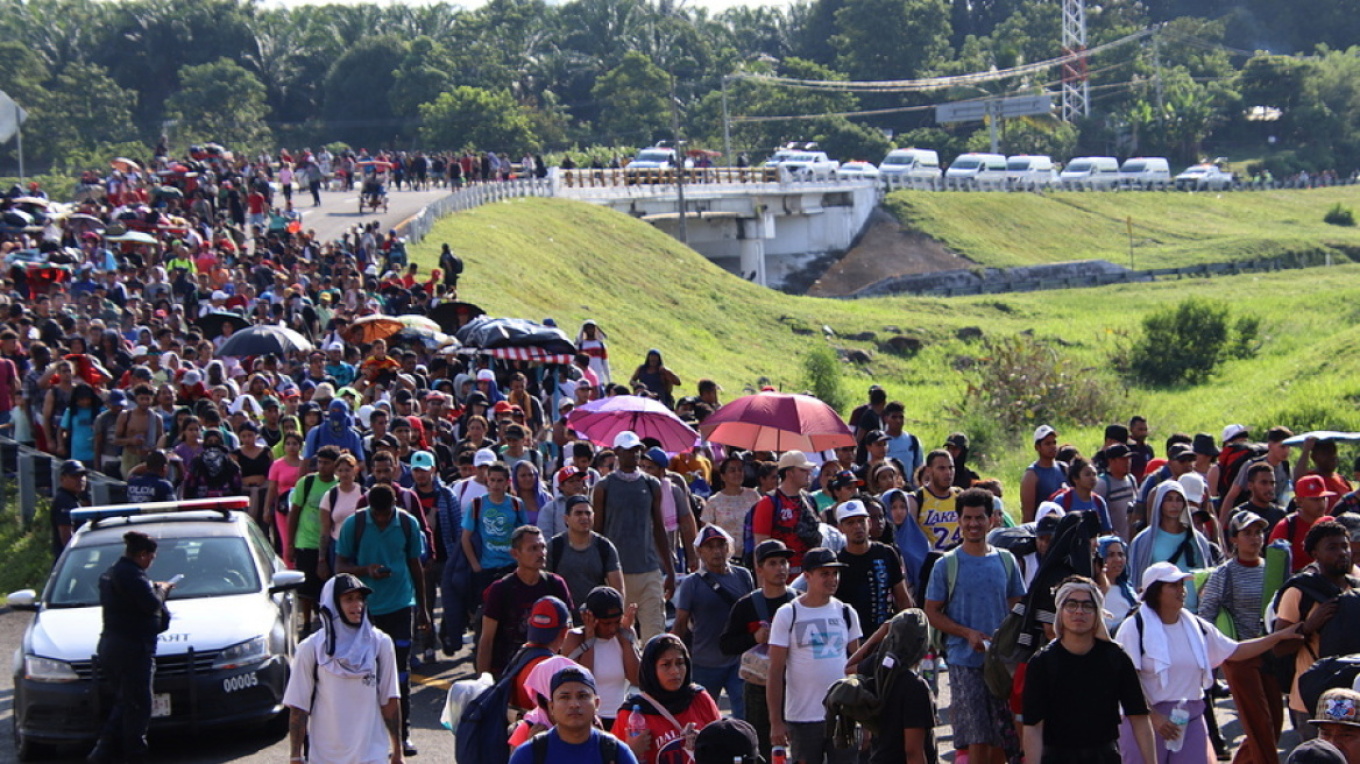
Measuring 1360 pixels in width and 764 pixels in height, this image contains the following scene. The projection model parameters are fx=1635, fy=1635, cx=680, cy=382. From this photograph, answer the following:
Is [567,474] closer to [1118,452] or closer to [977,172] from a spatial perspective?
[1118,452]

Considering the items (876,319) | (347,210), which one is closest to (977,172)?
(876,319)

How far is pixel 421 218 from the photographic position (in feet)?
140

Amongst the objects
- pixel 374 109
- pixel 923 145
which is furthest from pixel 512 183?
pixel 923 145

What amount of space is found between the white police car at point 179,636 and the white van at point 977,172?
2897 inches

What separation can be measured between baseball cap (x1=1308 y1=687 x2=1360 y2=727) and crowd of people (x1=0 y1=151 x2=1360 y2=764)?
0.01 m

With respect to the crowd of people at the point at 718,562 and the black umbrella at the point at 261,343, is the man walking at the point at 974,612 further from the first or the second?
the black umbrella at the point at 261,343

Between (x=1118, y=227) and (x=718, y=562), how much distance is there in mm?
75592

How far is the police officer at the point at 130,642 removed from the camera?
9.20 meters

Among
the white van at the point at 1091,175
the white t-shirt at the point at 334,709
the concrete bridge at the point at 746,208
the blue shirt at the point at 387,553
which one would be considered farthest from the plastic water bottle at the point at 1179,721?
the white van at the point at 1091,175

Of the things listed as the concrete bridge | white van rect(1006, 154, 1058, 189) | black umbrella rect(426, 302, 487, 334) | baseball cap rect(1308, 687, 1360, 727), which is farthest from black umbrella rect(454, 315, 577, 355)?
white van rect(1006, 154, 1058, 189)

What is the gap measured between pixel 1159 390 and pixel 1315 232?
46.3 metres

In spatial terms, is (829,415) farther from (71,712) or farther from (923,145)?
(923,145)

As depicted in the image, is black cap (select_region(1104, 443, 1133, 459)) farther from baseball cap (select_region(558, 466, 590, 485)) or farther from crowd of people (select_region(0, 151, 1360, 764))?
baseball cap (select_region(558, 466, 590, 485))

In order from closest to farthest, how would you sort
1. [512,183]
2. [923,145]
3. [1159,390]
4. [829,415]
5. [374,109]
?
[829,415], [1159,390], [512,183], [374,109], [923,145]
